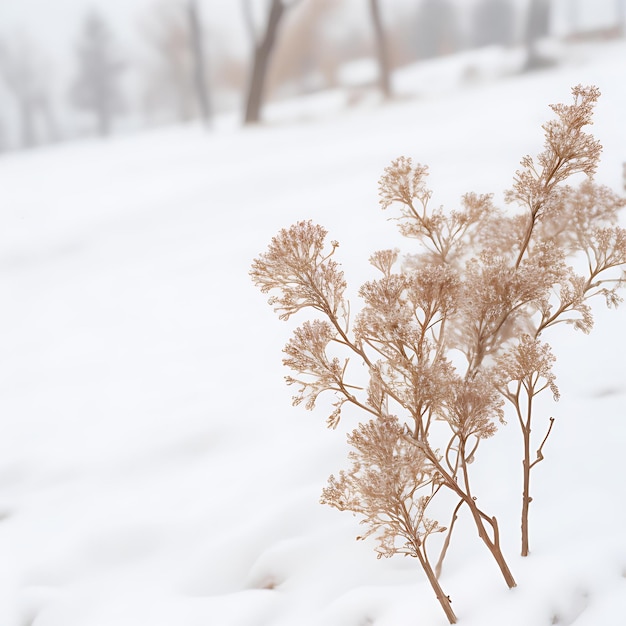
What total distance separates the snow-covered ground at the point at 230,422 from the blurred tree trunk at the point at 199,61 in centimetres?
69

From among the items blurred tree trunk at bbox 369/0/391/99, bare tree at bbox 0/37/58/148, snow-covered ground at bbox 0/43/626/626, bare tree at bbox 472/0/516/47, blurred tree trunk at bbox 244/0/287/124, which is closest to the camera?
snow-covered ground at bbox 0/43/626/626

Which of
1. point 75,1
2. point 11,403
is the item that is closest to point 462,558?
point 11,403

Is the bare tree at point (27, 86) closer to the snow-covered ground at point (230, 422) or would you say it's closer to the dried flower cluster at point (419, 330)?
the snow-covered ground at point (230, 422)

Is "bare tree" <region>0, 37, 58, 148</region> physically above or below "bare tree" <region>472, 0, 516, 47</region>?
above

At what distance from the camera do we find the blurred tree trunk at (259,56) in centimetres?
305

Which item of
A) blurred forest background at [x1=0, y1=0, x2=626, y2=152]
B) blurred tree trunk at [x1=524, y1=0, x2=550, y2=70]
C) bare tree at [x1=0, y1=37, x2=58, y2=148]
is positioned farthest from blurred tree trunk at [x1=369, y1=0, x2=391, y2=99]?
bare tree at [x1=0, y1=37, x2=58, y2=148]

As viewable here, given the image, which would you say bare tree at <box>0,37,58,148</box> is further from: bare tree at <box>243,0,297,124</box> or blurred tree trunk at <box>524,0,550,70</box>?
blurred tree trunk at <box>524,0,550,70</box>

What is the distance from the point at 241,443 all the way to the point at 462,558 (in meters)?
0.57

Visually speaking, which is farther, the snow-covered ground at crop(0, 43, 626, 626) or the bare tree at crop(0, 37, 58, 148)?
the bare tree at crop(0, 37, 58, 148)

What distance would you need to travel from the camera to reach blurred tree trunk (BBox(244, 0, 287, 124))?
10.0 feet

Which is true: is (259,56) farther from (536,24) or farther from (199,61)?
(536,24)

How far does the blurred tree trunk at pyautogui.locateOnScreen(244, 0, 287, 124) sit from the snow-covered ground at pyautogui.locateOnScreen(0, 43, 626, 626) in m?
0.48

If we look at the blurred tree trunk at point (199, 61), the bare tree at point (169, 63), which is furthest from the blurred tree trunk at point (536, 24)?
the bare tree at point (169, 63)

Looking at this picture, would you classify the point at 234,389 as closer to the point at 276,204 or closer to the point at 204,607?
the point at 204,607
